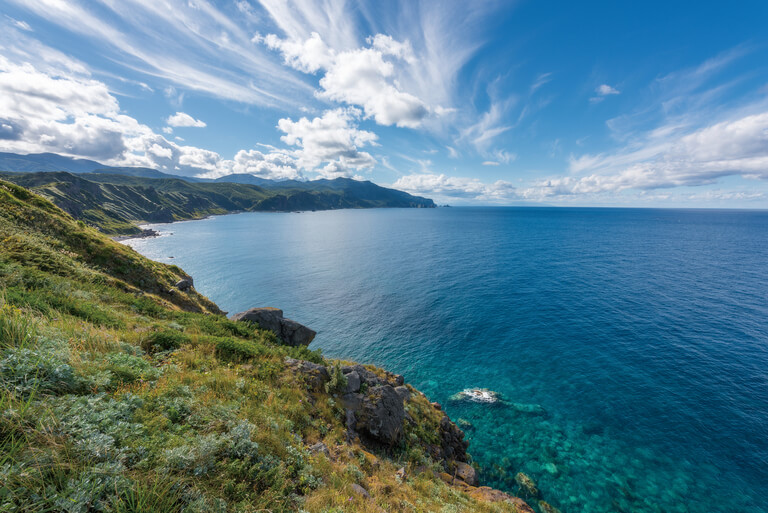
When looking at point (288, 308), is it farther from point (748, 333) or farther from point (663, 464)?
point (748, 333)

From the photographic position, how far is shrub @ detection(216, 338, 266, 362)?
1501 cm

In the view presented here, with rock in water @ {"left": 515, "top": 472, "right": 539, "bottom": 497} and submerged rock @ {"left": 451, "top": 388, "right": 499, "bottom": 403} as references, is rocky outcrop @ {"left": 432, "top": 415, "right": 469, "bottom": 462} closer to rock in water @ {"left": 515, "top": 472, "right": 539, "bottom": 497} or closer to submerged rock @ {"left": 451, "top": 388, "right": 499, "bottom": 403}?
rock in water @ {"left": 515, "top": 472, "right": 539, "bottom": 497}

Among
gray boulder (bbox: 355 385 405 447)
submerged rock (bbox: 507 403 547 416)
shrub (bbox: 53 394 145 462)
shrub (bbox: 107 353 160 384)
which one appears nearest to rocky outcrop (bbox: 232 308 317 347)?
gray boulder (bbox: 355 385 405 447)

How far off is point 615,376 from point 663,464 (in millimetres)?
12200

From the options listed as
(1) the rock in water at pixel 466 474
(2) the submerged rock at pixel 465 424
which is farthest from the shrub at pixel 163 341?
(2) the submerged rock at pixel 465 424

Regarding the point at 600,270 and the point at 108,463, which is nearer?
the point at 108,463

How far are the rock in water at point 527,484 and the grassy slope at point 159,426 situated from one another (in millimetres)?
9056

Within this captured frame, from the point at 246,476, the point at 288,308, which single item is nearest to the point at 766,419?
the point at 246,476

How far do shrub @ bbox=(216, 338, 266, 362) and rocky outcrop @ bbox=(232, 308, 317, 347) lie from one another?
8.28 m

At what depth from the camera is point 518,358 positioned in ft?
136

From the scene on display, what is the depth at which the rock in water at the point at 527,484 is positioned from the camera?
75.3 feet

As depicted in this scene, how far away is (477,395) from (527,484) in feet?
36.8

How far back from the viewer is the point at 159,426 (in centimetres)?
752

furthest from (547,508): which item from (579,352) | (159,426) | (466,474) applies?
(159,426)
